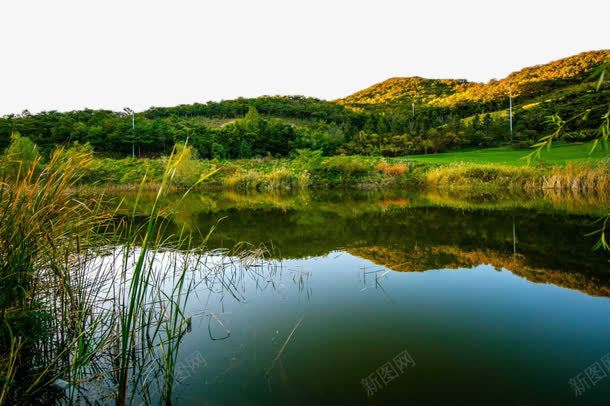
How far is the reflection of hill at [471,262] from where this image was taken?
3838 mm

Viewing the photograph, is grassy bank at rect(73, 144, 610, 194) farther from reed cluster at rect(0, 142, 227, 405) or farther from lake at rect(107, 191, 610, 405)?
reed cluster at rect(0, 142, 227, 405)

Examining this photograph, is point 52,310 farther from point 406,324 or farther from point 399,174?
point 399,174

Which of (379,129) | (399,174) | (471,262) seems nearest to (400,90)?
(379,129)

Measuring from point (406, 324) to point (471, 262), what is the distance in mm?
2326

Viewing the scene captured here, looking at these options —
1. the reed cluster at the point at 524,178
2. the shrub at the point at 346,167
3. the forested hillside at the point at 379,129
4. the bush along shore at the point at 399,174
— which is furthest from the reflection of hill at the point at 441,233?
the forested hillside at the point at 379,129

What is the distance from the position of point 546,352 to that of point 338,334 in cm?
146

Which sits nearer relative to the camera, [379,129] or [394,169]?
[394,169]

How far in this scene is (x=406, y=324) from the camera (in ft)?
9.65

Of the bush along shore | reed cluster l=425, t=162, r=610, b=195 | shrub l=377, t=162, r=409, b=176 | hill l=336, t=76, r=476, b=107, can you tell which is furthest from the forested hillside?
hill l=336, t=76, r=476, b=107

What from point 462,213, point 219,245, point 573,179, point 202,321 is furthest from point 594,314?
point 573,179

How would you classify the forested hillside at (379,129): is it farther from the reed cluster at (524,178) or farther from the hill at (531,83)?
the reed cluster at (524,178)

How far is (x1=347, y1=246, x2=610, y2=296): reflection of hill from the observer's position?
384 cm

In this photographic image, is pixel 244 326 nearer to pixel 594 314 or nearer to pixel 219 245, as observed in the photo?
pixel 594 314

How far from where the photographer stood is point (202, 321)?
3.10 metres
